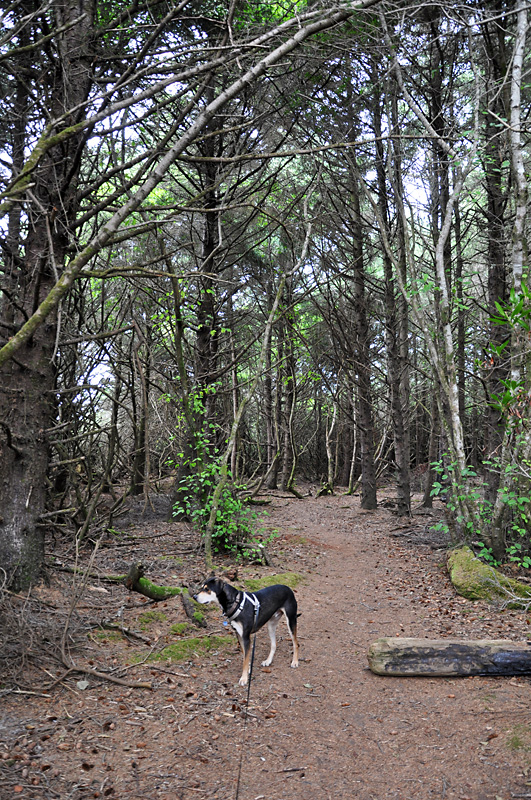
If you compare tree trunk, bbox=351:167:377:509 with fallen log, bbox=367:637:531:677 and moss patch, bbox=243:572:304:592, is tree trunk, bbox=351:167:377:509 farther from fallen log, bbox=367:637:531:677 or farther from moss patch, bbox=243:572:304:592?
fallen log, bbox=367:637:531:677

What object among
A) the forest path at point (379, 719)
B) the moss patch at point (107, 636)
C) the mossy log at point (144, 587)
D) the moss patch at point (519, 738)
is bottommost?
the forest path at point (379, 719)

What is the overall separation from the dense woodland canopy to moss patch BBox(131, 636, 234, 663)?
144cm

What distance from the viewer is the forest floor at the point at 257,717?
3580 mm

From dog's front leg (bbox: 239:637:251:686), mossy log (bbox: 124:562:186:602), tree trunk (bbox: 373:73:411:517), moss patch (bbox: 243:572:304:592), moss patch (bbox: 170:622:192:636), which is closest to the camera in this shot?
dog's front leg (bbox: 239:637:251:686)

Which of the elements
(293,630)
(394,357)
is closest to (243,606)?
(293,630)

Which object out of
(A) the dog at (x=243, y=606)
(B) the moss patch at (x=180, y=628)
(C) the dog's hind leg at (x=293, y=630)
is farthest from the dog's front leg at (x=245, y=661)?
(B) the moss patch at (x=180, y=628)

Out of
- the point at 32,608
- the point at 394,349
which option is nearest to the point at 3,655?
the point at 32,608

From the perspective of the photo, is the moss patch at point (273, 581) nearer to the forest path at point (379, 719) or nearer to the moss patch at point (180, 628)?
the forest path at point (379, 719)

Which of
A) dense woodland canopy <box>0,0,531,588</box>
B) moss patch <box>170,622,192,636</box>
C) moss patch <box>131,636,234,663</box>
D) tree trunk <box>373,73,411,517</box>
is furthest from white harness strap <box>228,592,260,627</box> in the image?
tree trunk <box>373,73,411,517</box>

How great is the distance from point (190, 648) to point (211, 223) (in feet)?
27.6

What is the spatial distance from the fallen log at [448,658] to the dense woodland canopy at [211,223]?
2.09m

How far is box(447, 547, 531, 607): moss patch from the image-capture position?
735 centimetres

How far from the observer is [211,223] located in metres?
11.1

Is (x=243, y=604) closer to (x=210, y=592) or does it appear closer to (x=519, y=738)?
(x=210, y=592)
